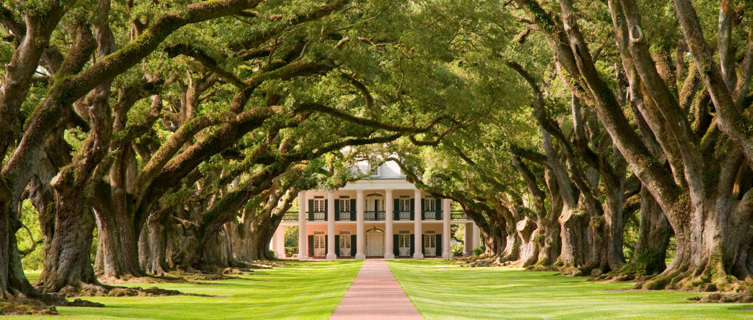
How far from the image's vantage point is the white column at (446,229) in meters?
76.2

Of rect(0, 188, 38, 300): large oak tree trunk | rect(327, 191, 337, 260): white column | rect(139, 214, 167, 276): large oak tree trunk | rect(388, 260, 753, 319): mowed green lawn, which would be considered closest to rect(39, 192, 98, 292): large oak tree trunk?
rect(0, 188, 38, 300): large oak tree trunk

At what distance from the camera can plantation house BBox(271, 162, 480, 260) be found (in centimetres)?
7638

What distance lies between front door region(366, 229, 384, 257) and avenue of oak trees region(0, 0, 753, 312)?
2001 inches

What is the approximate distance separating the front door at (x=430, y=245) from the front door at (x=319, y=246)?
9.15 m

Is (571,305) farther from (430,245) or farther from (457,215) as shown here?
(457,215)

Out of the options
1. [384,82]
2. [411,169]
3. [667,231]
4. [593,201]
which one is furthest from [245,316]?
[411,169]

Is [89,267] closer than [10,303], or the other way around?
[10,303]

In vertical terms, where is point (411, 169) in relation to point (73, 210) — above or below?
above

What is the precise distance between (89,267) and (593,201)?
18301 mm

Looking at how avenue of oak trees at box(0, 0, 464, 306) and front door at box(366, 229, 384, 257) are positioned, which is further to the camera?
front door at box(366, 229, 384, 257)

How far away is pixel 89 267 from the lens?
20.5 m

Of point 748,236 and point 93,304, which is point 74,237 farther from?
point 748,236

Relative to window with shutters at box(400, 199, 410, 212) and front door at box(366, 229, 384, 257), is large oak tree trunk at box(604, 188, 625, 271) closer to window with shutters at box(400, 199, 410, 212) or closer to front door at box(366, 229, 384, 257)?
window with shutters at box(400, 199, 410, 212)

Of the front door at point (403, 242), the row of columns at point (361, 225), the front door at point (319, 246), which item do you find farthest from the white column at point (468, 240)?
the front door at point (319, 246)
